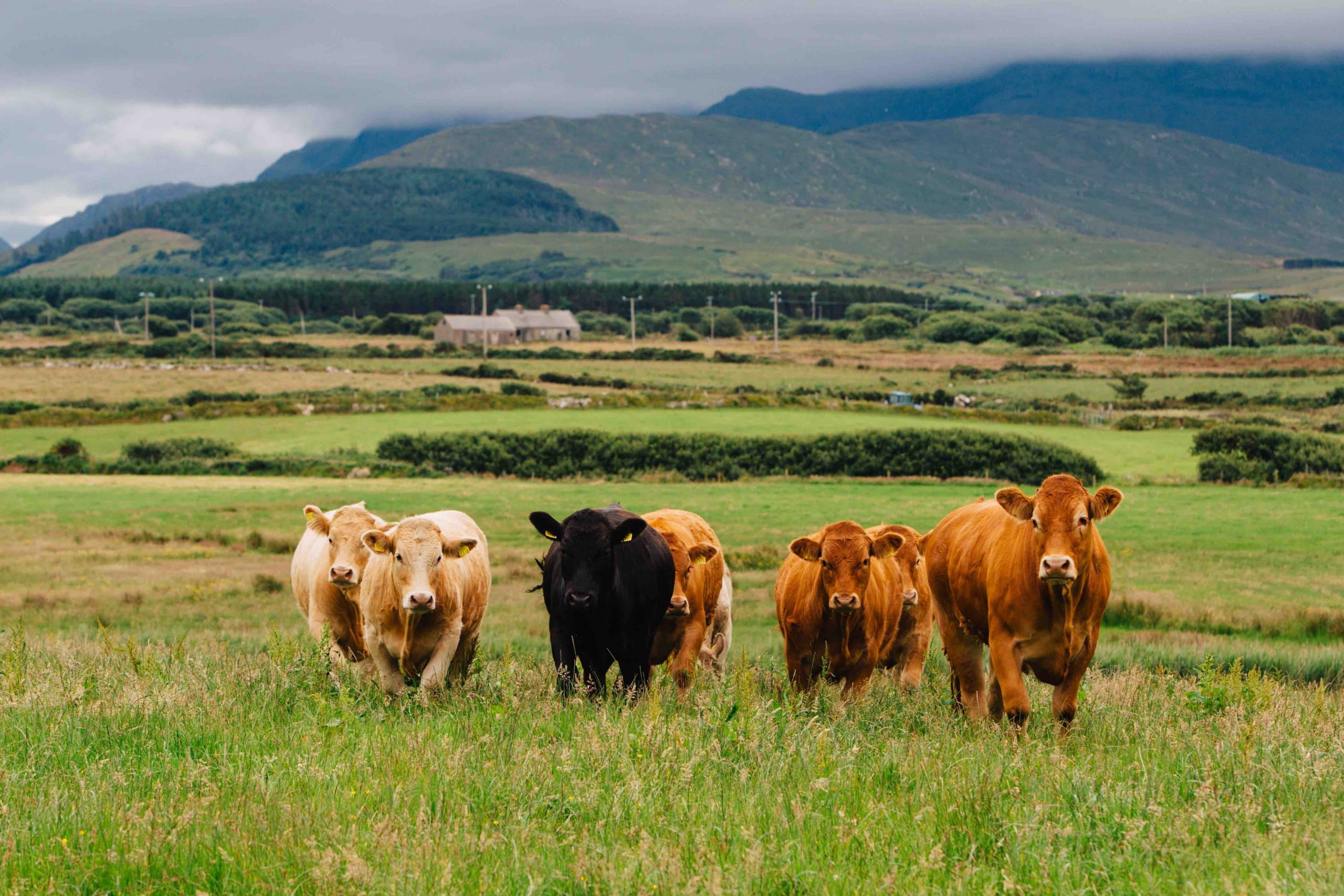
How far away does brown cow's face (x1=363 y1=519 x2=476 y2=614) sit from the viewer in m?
11.2

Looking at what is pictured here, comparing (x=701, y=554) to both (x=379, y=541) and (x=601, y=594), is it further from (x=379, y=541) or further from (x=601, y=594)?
(x=379, y=541)

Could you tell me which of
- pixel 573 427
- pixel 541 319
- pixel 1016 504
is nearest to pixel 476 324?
pixel 541 319

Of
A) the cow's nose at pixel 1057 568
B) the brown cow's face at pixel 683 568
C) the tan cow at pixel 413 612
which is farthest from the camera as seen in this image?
the brown cow's face at pixel 683 568

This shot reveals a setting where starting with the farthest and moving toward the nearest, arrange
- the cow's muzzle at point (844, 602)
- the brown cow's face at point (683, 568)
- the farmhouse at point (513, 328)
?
the farmhouse at point (513, 328)
the brown cow's face at point (683, 568)
the cow's muzzle at point (844, 602)

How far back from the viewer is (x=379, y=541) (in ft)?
37.7

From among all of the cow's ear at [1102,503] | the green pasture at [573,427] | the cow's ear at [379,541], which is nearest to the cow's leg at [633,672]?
the cow's ear at [379,541]

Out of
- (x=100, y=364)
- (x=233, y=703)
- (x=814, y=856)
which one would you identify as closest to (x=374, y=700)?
(x=233, y=703)

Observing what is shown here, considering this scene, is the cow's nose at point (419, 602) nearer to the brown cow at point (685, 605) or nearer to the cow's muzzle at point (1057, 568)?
the brown cow at point (685, 605)

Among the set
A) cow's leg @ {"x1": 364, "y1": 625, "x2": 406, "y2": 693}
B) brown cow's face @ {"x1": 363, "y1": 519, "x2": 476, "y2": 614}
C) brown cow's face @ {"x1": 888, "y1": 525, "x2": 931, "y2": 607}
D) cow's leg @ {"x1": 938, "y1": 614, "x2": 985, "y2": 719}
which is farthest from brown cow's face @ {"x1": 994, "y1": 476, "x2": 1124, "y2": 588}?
cow's leg @ {"x1": 364, "y1": 625, "x2": 406, "y2": 693}

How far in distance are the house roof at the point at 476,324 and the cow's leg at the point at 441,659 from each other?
154m

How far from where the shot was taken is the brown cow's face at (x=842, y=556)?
11.5 meters

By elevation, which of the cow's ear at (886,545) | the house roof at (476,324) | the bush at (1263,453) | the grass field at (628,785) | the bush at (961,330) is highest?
the house roof at (476,324)

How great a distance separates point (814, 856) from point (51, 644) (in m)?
11.1

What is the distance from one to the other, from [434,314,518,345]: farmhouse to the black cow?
150 metres
